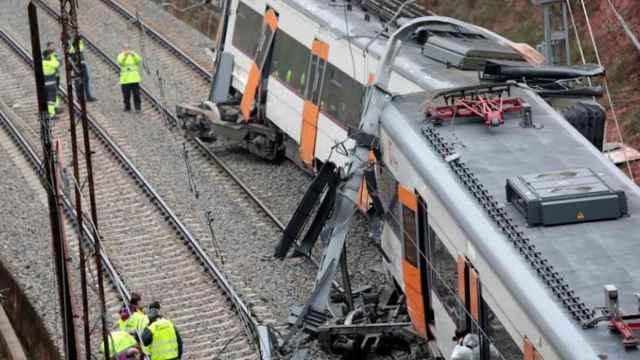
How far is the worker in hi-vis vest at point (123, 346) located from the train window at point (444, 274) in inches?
146

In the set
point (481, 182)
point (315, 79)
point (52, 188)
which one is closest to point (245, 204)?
point (315, 79)


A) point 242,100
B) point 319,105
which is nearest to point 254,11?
point 242,100

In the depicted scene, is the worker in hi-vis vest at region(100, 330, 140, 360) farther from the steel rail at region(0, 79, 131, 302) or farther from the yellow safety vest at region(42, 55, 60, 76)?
the yellow safety vest at region(42, 55, 60, 76)

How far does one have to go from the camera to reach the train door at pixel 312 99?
2219 centimetres

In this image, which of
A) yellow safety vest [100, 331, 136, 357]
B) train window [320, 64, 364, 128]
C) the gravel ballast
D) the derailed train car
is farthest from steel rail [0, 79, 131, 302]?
train window [320, 64, 364, 128]

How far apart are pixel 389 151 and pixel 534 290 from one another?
479 centimetres

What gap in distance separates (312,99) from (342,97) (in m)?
1.33

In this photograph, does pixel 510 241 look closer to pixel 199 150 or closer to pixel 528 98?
pixel 528 98

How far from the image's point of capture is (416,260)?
49.6 ft

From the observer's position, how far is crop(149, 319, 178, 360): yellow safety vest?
16.6 m

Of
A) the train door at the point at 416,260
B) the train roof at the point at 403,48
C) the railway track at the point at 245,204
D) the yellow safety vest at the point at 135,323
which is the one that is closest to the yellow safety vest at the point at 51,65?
the railway track at the point at 245,204

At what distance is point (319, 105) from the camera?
22281mm

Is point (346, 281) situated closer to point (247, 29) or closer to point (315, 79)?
point (315, 79)

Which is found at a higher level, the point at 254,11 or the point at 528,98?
the point at 528,98
